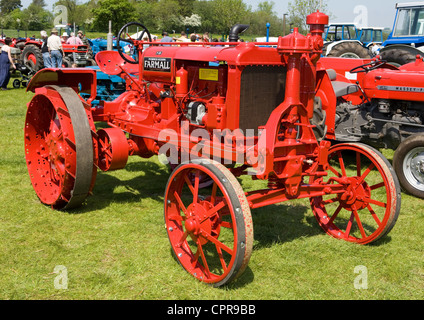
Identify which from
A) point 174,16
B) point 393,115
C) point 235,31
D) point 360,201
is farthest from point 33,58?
point 174,16

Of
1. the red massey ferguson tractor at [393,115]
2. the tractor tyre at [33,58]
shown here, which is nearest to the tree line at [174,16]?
the tractor tyre at [33,58]

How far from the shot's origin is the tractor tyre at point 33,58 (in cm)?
1551

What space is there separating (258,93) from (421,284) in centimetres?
191

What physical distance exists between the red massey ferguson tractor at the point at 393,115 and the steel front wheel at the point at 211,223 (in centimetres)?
299

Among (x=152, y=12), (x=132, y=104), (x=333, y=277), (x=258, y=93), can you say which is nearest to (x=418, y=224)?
(x=333, y=277)

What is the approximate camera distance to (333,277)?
339 centimetres

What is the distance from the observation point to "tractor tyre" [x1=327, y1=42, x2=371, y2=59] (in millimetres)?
10516

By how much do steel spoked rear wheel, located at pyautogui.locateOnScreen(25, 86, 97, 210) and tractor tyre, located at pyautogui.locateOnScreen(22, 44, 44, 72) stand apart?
38.1 ft

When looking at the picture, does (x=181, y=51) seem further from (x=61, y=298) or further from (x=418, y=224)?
(x=418, y=224)

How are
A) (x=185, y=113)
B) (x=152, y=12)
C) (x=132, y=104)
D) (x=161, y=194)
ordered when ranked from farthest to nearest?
(x=152, y=12), (x=161, y=194), (x=132, y=104), (x=185, y=113)

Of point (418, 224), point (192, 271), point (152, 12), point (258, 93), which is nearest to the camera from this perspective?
point (192, 271)

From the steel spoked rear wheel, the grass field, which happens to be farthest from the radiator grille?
the steel spoked rear wheel

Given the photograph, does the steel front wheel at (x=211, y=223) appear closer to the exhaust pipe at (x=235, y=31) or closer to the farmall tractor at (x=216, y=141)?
the farmall tractor at (x=216, y=141)

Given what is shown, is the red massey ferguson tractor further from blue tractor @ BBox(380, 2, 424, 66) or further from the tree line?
the tree line
